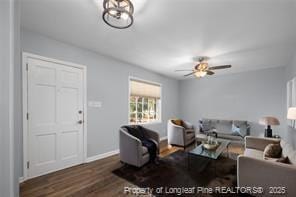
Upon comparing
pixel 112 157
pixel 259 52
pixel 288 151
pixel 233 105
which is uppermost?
pixel 259 52

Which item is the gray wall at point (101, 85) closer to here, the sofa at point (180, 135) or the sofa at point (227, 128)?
the sofa at point (180, 135)

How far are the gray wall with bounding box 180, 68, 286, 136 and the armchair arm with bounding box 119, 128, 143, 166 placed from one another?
4.05 meters

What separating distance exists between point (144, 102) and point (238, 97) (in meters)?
3.42

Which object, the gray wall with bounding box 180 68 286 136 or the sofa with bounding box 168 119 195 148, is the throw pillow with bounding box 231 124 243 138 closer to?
the gray wall with bounding box 180 68 286 136

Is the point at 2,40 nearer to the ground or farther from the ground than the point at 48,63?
nearer to the ground

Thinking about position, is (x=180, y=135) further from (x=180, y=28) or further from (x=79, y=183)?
(x=180, y=28)

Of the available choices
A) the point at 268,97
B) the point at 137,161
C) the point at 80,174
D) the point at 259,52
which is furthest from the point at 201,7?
the point at 268,97

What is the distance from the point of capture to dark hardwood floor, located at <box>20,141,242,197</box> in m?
2.21

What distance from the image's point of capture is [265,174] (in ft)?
6.40

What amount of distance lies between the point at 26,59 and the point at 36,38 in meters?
0.44

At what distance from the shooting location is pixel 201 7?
1.90 meters

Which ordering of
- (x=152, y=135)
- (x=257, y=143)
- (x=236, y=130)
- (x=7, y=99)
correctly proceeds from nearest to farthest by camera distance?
(x=7, y=99) < (x=257, y=143) < (x=152, y=135) < (x=236, y=130)

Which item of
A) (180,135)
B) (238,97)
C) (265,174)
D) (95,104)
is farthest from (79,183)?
(238,97)

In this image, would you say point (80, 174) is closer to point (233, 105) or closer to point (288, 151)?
point (288, 151)
